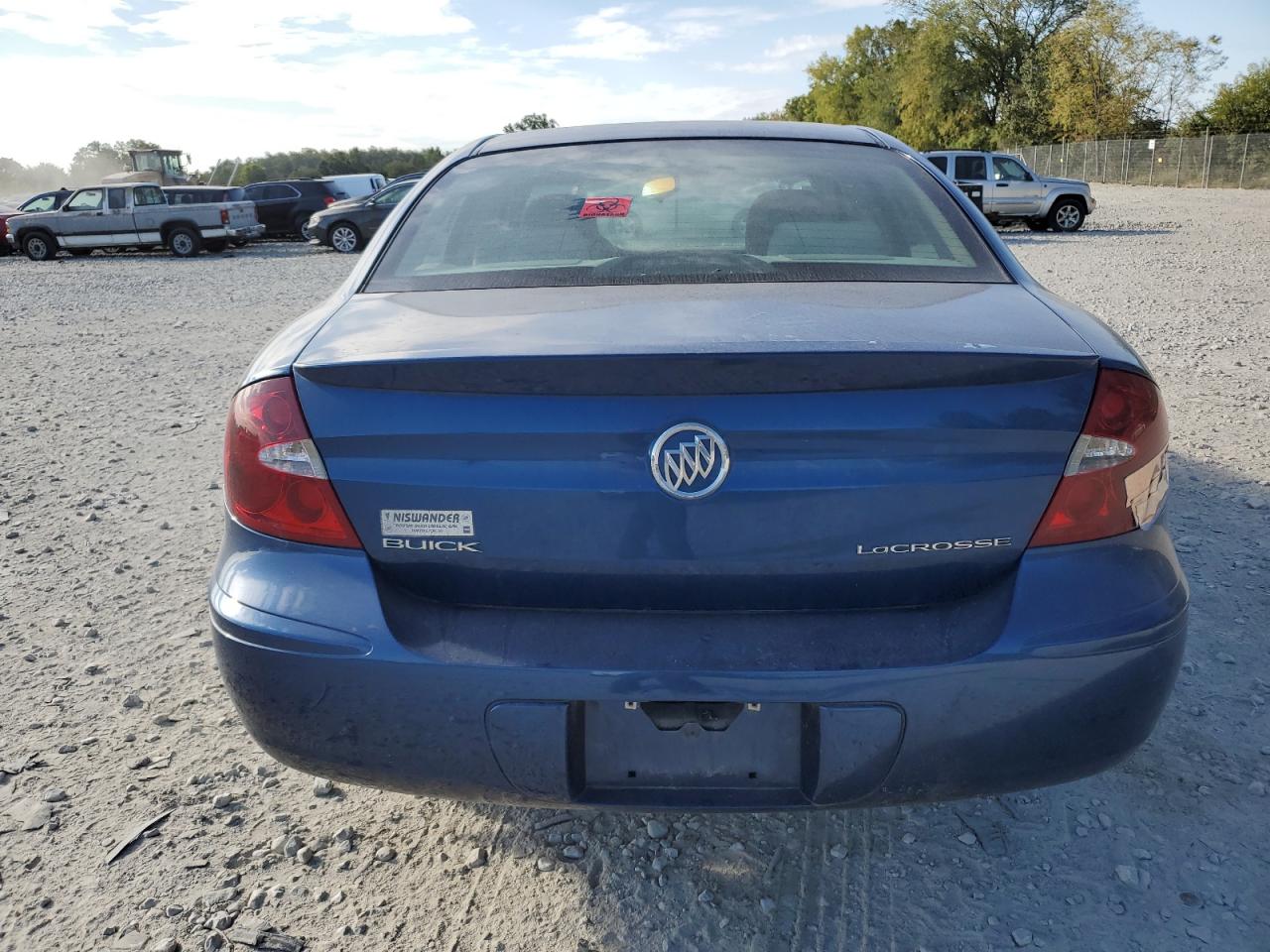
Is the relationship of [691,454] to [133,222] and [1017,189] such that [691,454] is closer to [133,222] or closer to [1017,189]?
[1017,189]

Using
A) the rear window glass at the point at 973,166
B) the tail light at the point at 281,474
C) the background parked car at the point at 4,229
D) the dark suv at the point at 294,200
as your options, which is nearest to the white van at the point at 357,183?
the dark suv at the point at 294,200

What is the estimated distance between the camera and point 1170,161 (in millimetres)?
40969

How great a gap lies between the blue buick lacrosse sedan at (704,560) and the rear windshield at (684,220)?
45cm

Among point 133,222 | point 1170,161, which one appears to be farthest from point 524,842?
point 1170,161

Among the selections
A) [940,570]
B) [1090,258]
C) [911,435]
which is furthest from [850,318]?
[1090,258]

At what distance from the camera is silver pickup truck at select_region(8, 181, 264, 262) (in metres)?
21.1

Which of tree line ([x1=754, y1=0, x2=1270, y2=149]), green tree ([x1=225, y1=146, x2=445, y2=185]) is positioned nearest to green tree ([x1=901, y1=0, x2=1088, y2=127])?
tree line ([x1=754, y1=0, x2=1270, y2=149])

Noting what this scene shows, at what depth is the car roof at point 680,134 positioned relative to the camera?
2.96 m

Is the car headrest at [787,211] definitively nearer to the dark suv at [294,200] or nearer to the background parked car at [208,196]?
the background parked car at [208,196]

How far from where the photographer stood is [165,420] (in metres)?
6.57

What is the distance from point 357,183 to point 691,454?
2434 cm

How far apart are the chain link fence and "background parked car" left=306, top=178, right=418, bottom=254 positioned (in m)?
31.1

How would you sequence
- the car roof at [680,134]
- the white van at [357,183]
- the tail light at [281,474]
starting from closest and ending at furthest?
the tail light at [281,474]
the car roof at [680,134]
the white van at [357,183]

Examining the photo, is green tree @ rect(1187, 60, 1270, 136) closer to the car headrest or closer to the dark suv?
the dark suv
